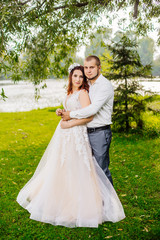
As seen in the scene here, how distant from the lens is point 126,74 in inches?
339

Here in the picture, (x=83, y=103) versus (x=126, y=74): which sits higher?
(x=126, y=74)

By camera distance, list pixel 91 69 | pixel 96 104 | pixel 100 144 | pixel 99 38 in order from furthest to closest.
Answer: pixel 99 38, pixel 100 144, pixel 91 69, pixel 96 104

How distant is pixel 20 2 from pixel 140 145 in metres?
5.44

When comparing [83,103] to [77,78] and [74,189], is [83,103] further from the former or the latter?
[74,189]

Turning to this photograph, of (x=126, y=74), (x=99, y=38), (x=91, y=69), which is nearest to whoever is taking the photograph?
(x=91, y=69)

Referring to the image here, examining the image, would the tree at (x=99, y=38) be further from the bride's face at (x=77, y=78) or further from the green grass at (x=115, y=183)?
the bride's face at (x=77, y=78)

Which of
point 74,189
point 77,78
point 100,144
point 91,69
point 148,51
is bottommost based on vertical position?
point 74,189

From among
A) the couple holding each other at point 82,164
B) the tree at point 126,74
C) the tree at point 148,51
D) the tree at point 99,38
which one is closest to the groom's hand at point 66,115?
the couple holding each other at point 82,164

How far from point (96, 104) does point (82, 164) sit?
3.07 feet

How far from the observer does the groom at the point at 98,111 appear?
3.42m

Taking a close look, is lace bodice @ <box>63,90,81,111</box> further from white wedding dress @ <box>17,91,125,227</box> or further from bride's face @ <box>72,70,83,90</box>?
bride's face @ <box>72,70,83,90</box>

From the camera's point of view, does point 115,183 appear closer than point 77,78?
No

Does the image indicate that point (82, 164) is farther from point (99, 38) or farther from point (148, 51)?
point (148, 51)

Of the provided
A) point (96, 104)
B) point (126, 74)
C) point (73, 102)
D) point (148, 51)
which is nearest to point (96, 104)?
point (96, 104)
